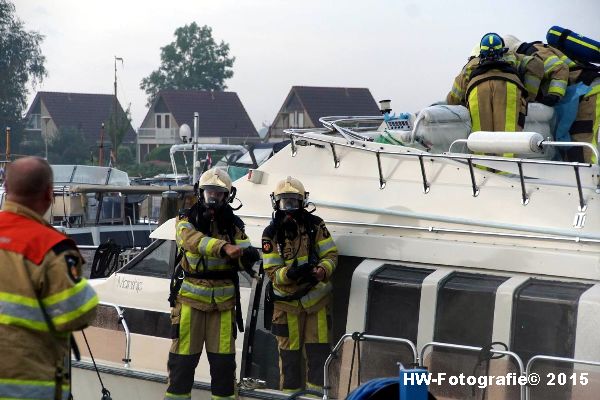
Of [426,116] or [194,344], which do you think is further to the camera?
[426,116]

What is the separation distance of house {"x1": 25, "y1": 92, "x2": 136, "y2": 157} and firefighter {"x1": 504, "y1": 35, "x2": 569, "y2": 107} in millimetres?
67230

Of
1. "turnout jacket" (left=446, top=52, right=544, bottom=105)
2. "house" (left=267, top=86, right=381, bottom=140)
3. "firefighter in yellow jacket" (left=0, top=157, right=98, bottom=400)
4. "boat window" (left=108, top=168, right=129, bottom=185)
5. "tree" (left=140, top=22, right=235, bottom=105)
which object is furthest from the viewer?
"tree" (left=140, top=22, right=235, bottom=105)

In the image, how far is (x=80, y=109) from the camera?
261 feet

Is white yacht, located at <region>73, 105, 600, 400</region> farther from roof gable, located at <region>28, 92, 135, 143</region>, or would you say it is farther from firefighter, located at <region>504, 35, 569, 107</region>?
Result: roof gable, located at <region>28, 92, 135, 143</region>

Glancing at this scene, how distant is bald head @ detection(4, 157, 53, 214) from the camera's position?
454 cm

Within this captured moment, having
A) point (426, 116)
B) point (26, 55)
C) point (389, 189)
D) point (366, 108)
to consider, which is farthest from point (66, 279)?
point (26, 55)

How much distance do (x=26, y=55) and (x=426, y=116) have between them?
60.8 metres

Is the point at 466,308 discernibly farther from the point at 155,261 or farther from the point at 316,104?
the point at 316,104

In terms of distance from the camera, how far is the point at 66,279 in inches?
177

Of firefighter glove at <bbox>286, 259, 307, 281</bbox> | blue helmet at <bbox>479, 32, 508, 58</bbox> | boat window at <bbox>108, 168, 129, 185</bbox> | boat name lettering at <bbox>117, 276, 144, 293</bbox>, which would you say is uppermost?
blue helmet at <bbox>479, 32, 508, 58</bbox>

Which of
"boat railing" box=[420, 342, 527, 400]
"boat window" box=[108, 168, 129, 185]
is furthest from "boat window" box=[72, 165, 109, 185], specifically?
"boat railing" box=[420, 342, 527, 400]

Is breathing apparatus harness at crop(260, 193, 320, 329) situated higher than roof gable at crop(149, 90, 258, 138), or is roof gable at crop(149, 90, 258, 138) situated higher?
roof gable at crop(149, 90, 258, 138)

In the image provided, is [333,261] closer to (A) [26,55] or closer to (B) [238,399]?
(B) [238,399]

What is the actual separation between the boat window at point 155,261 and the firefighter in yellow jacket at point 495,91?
7.95ft
